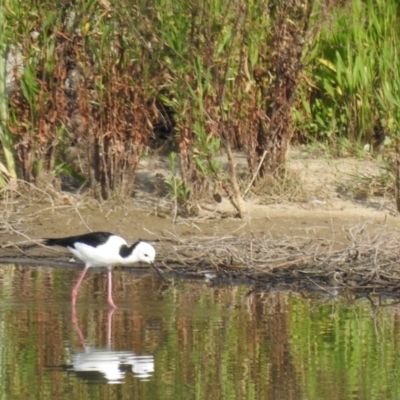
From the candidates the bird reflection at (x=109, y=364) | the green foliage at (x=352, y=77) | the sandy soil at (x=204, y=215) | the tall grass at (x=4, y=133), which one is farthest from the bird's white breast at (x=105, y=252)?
the green foliage at (x=352, y=77)

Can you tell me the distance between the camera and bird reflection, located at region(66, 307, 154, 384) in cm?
684

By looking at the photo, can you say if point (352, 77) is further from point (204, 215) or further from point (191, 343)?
point (191, 343)

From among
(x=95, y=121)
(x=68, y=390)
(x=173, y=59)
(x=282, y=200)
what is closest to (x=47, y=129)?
(x=95, y=121)

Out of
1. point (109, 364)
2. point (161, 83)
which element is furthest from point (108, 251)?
point (161, 83)

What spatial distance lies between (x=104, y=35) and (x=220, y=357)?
16.9 feet

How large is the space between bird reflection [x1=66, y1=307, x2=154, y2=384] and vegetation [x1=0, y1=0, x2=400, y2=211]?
439 cm

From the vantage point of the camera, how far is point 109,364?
714cm

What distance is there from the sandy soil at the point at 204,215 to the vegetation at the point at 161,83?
0.23 meters

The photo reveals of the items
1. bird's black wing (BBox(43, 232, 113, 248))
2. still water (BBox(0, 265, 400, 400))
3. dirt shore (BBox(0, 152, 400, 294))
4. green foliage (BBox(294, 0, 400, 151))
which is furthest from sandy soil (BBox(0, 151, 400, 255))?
bird's black wing (BBox(43, 232, 113, 248))

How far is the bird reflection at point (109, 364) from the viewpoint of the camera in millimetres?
6840

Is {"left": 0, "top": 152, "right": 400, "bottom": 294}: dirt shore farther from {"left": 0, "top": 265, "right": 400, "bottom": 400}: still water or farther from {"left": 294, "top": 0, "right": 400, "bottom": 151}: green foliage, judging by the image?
{"left": 0, "top": 265, "right": 400, "bottom": 400}: still water

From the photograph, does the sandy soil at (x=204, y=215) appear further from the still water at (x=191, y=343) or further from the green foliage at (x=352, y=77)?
the still water at (x=191, y=343)

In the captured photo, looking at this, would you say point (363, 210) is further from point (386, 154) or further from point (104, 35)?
point (104, 35)

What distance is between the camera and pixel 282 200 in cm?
1223
